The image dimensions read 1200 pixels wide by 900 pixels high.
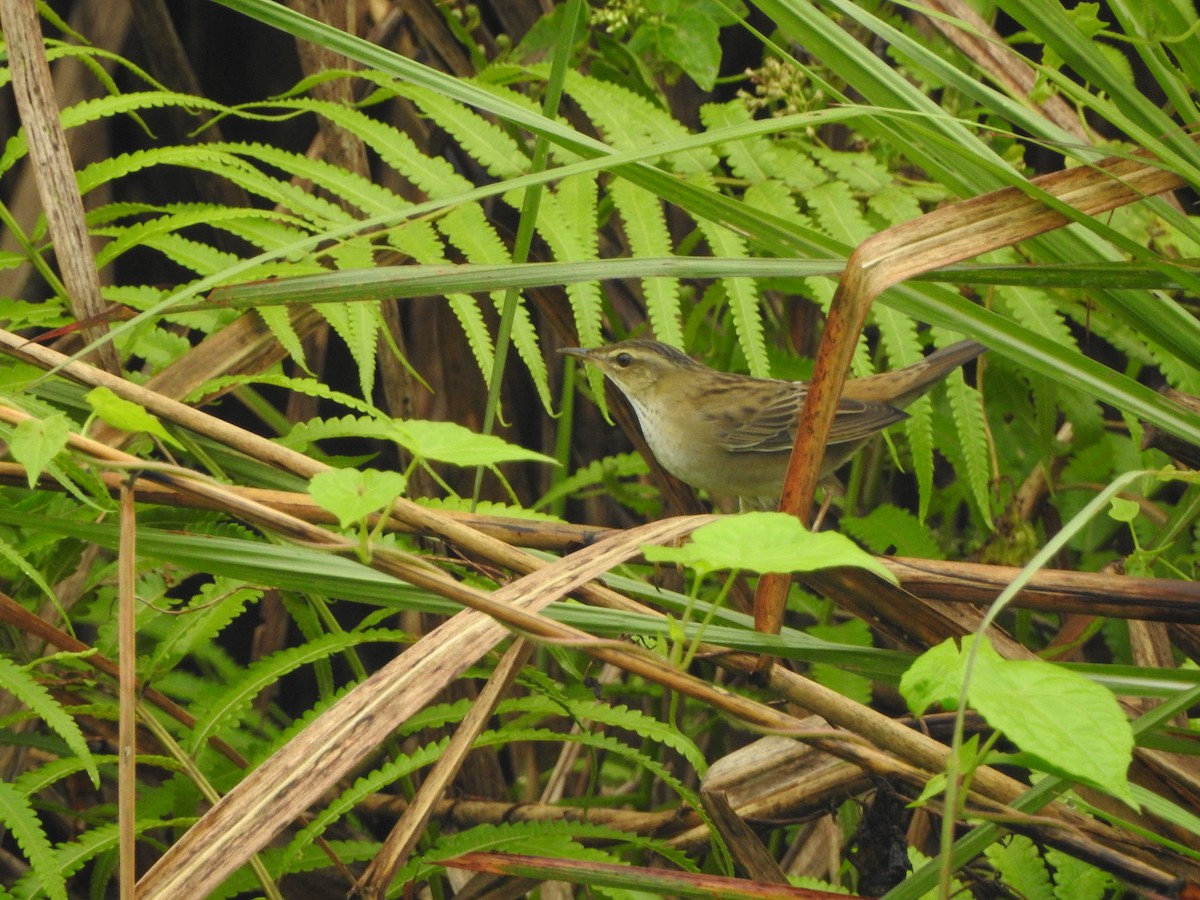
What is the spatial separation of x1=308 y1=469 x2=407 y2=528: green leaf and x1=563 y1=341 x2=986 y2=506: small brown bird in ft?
7.59

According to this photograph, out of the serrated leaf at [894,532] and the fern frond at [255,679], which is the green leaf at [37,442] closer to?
the fern frond at [255,679]

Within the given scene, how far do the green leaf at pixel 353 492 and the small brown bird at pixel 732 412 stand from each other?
231 centimetres

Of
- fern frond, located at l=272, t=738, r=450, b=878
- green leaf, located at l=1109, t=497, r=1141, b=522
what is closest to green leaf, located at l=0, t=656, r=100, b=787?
fern frond, located at l=272, t=738, r=450, b=878

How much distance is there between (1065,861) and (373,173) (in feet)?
9.46

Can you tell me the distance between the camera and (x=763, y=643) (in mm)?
1475

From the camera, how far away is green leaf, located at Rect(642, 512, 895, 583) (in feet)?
3.65

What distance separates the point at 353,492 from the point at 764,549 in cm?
40

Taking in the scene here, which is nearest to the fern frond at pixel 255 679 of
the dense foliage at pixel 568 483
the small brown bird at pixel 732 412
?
the dense foliage at pixel 568 483

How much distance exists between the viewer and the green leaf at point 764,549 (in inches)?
43.8

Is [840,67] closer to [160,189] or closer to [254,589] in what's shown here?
[254,589]

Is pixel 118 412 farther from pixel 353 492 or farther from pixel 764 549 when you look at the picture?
pixel 764 549

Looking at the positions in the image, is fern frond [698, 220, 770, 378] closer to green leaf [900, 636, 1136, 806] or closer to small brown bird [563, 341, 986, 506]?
small brown bird [563, 341, 986, 506]

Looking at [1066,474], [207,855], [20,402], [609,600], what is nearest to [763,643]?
[609,600]

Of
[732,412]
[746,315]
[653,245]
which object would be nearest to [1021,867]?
[746,315]
